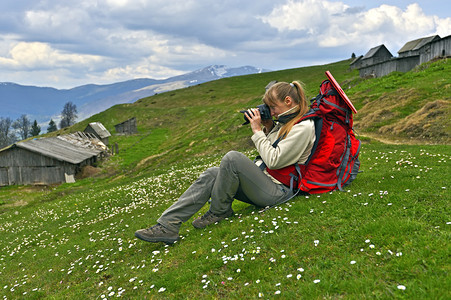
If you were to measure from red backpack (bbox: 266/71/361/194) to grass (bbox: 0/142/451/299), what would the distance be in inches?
18.6

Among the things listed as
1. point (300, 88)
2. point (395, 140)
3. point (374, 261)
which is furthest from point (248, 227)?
point (395, 140)

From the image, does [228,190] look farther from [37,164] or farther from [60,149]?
[60,149]

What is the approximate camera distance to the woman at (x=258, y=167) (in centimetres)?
730

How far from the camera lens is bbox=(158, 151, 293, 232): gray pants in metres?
7.46

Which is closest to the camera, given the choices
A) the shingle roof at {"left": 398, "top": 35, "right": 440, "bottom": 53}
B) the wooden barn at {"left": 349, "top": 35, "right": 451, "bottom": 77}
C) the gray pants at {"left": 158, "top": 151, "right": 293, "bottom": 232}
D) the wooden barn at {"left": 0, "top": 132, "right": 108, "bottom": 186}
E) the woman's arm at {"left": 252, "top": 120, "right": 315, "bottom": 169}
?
the woman's arm at {"left": 252, "top": 120, "right": 315, "bottom": 169}

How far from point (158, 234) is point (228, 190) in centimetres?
220

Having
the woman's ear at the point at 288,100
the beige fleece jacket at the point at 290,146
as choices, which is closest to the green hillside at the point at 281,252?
the beige fleece jacket at the point at 290,146

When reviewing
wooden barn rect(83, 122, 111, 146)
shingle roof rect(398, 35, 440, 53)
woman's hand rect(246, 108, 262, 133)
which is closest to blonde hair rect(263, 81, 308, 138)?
woman's hand rect(246, 108, 262, 133)

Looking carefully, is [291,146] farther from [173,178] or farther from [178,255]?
[173,178]

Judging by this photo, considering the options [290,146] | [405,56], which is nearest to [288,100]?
[290,146]

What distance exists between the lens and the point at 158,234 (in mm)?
7887

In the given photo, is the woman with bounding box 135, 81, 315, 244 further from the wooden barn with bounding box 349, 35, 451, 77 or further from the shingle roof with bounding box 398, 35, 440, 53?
the shingle roof with bounding box 398, 35, 440, 53

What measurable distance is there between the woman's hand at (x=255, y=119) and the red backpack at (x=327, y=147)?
102cm

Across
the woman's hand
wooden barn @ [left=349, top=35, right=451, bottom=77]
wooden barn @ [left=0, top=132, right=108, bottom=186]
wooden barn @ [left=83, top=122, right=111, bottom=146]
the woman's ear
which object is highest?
wooden barn @ [left=349, top=35, right=451, bottom=77]
